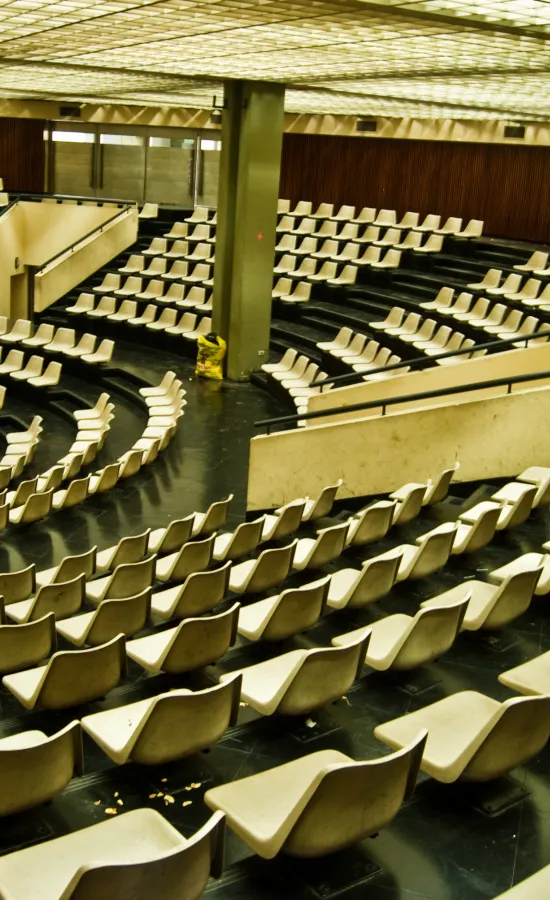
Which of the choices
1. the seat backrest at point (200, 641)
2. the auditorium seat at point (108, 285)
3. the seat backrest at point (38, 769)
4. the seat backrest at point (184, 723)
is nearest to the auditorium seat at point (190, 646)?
the seat backrest at point (200, 641)

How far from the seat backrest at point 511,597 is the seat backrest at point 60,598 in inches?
91.5

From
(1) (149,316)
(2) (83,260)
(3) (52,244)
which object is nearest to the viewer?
(1) (149,316)

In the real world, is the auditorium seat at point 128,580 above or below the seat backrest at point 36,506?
above

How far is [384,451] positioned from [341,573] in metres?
2.34

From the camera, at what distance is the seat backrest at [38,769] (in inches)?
120

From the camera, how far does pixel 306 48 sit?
8.29m

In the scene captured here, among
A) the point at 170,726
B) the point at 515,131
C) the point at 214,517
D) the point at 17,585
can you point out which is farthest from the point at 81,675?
the point at 515,131

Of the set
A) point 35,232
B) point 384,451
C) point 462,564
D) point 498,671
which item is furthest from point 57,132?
point 498,671

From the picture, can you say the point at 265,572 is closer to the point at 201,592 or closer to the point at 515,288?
the point at 201,592

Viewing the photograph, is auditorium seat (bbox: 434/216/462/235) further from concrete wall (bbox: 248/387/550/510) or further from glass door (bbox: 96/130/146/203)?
concrete wall (bbox: 248/387/550/510)

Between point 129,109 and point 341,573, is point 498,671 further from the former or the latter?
point 129,109

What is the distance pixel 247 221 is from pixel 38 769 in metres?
10.8

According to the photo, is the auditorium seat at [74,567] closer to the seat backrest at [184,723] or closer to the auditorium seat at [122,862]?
the seat backrest at [184,723]

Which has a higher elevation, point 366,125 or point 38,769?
point 366,125
